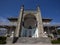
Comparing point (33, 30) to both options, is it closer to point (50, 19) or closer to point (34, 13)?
point (34, 13)

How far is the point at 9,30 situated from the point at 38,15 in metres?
10.1

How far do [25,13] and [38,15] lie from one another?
12.6ft

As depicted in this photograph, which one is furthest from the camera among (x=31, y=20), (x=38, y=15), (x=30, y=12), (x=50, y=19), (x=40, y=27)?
(x=50, y=19)

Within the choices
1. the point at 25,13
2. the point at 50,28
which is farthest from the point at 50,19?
the point at 25,13

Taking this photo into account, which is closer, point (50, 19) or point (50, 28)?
point (50, 28)

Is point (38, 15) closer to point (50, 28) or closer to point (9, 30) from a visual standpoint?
point (50, 28)

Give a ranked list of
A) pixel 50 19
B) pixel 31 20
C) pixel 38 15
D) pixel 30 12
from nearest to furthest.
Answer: pixel 38 15 < pixel 30 12 < pixel 31 20 < pixel 50 19

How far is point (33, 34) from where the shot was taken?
2630 centimetres

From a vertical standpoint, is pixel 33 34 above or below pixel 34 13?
below

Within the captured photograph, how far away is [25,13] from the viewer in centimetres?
2622

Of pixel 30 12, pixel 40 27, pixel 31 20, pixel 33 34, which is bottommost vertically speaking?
pixel 33 34

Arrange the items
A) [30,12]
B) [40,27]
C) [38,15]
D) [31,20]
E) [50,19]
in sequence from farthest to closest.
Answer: [50,19] → [31,20] → [30,12] → [38,15] → [40,27]

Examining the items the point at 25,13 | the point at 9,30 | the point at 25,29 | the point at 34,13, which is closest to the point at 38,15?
the point at 34,13

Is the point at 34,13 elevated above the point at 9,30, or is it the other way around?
the point at 34,13
